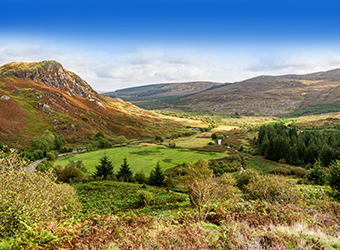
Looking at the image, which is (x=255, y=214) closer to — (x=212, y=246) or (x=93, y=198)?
(x=212, y=246)

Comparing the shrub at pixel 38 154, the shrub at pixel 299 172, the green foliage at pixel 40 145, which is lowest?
the shrub at pixel 299 172

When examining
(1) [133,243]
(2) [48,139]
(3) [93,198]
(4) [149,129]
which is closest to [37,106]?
(2) [48,139]

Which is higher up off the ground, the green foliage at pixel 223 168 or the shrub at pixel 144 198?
the shrub at pixel 144 198

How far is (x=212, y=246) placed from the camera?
308 inches

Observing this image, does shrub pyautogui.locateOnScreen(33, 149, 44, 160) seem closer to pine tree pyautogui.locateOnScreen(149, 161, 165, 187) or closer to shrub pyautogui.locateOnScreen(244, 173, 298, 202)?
pine tree pyautogui.locateOnScreen(149, 161, 165, 187)

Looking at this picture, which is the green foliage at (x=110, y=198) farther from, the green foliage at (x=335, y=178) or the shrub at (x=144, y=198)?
the green foliage at (x=335, y=178)

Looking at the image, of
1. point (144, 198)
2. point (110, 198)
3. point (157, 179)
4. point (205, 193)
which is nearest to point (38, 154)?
point (157, 179)

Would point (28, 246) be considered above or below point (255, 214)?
above

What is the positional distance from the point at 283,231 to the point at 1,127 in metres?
145

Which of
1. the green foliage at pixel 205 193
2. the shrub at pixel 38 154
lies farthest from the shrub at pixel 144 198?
the shrub at pixel 38 154

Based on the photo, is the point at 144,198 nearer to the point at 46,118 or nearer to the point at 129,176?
the point at 129,176

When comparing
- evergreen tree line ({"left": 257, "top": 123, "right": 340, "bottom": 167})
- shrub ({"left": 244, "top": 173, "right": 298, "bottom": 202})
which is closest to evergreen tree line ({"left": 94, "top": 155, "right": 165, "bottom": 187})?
shrub ({"left": 244, "top": 173, "right": 298, "bottom": 202})

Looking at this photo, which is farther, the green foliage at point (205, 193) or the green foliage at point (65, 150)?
the green foliage at point (65, 150)

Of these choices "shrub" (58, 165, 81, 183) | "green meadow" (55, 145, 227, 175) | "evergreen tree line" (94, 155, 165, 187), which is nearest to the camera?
"shrub" (58, 165, 81, 183)
